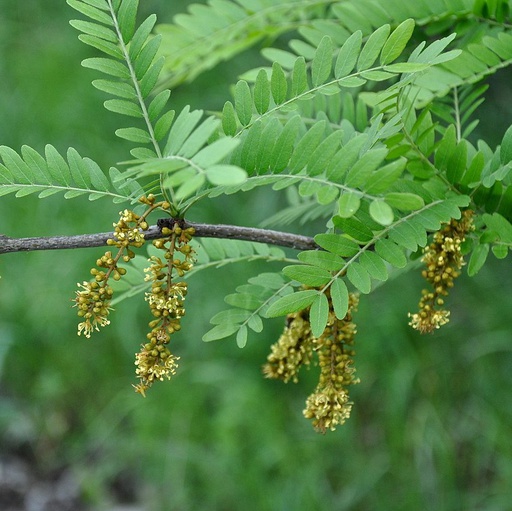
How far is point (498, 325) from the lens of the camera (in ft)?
9.48

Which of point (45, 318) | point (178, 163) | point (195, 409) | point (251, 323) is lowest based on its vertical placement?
point (195, 409)

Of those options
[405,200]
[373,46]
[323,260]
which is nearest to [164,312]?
[323,260]

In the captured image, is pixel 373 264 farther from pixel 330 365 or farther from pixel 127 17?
pixel 127 17

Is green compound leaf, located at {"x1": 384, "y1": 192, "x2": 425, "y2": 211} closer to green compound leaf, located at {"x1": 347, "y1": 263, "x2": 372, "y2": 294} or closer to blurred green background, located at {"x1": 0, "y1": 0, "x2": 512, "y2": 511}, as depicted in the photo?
green compound leaf, located at {"x1": 347, "y1": 263, "x2": 372, "y2": 294}

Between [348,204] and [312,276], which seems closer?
[348,204]

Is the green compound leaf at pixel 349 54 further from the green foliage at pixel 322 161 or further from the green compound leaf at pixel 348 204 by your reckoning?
the green compound leaf at pixel 348 204

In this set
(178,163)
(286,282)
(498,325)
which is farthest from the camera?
(498,325)

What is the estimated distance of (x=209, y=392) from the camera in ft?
10.4

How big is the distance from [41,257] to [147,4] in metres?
1.38

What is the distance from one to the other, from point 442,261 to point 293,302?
0.19 meters

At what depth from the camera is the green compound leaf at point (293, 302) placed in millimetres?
831

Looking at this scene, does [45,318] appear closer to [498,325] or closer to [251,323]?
[498,325]

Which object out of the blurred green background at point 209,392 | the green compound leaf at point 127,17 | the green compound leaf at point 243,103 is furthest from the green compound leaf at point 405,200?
the blurred green background at point 209,392

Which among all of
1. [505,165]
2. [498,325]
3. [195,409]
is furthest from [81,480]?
[505,165]
